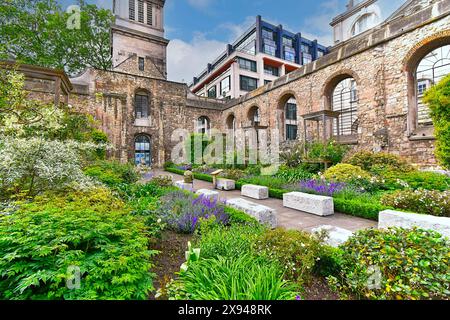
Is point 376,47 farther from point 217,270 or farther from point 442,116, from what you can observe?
point 217,270

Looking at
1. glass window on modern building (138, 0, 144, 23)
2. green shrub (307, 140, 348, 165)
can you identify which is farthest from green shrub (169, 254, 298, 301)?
glass window on modern building (138, 0, 144, 23)

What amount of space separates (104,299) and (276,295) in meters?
1.27

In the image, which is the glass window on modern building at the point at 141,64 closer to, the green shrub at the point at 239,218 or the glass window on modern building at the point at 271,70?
the glass window on modern building at the point at 271,70

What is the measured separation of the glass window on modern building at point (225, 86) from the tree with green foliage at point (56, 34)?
13.8 metres

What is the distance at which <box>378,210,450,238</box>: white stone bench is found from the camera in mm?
2883

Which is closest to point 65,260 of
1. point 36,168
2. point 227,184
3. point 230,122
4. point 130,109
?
point 36,168

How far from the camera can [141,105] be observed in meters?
17.3

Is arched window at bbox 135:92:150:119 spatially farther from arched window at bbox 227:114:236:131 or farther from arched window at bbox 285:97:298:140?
arched window at bbox 285:97:298:140

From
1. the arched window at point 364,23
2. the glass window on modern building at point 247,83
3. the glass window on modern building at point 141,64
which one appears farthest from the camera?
the glass window on modern building at point 247,83

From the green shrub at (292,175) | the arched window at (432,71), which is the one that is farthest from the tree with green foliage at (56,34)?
the arched window at (432,71)

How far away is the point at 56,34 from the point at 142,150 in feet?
40.1

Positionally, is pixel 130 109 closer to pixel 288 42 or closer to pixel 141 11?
pixel 141 11

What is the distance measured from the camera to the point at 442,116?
18.2 feet

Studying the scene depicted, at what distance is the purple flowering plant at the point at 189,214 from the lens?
347cm
